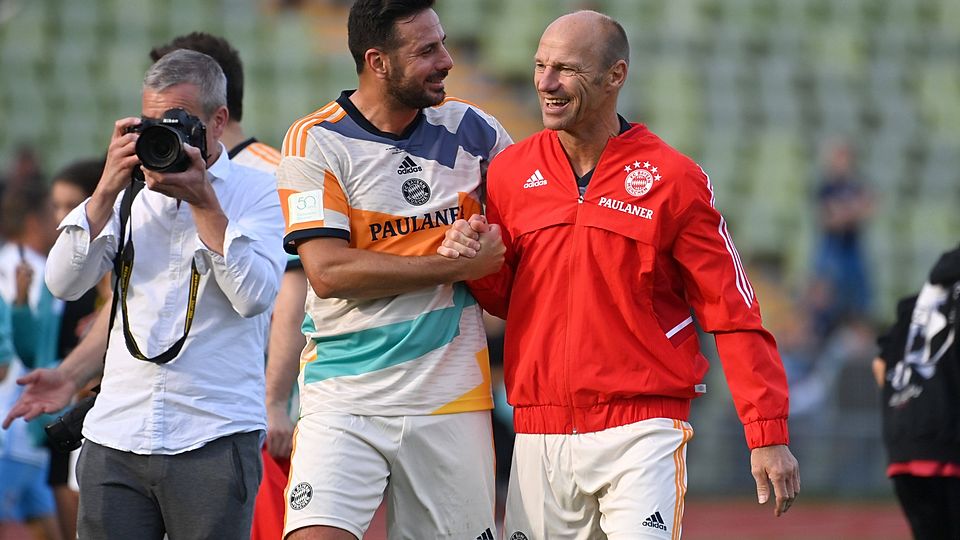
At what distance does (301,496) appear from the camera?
4488mm

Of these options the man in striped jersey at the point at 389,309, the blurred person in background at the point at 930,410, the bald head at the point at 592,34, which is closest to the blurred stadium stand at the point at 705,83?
the blurred person in background at the point at 930,410

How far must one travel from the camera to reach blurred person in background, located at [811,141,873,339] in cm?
1371

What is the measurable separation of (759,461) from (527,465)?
27.8 inches

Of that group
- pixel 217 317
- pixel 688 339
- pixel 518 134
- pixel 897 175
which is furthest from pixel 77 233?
pixel 897 175

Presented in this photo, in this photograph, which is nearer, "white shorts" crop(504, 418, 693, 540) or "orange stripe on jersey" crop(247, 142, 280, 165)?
"white shorts" crop(504, 418, 693, 540)

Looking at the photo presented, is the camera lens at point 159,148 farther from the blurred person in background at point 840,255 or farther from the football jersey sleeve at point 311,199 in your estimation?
the blurred person in background at point 840,255

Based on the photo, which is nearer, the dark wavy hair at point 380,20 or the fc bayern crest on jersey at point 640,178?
the fc bayern crest on jersey at point 640,178

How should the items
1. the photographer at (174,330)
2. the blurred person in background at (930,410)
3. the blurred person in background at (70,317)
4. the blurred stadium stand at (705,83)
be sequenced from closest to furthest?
the photographer at (174,330) < the blurred person in background at (930,410) < the blurred person in background at (70,317) < the blurred stadium stand at (705,83)

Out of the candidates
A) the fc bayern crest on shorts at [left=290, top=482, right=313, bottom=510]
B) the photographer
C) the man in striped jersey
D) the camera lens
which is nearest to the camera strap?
the photographer

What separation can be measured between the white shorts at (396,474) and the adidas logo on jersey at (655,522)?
53 centimetres

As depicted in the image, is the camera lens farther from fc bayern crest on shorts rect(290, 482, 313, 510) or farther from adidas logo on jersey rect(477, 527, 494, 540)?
adidas logo on jersey rect(477, 527, 494, 540)

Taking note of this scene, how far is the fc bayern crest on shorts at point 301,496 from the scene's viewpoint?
4.48m

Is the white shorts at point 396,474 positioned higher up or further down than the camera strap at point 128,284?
further down

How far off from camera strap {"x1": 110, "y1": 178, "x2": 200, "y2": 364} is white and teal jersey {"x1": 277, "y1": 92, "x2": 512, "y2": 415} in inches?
14.1
